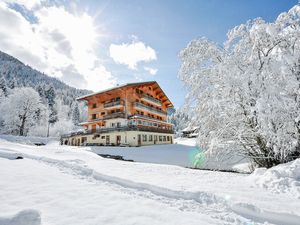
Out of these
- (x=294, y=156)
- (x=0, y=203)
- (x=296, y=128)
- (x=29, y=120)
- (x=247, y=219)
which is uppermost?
(x=29, y=120)

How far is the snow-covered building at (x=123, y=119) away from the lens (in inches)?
1289

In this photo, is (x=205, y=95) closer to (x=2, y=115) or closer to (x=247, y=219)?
(x=247, y=219)

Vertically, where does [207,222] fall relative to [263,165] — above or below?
below

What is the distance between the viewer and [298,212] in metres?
4.56

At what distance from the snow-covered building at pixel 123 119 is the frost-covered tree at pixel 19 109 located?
1460 centimetres

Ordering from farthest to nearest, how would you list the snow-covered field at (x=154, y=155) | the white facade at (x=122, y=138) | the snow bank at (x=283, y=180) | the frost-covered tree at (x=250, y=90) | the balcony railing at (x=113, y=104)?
the balcony railing at (x=113, y=104)
the white facade at (x=122, y=138)
the snow-covered field at (x=154, y=155)
the frost-covered tree at (x=250, y=90)
the snow bank at (x=283, y=180)

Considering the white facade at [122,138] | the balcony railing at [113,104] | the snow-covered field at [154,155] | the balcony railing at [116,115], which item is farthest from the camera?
the balcony railing at [113,104]

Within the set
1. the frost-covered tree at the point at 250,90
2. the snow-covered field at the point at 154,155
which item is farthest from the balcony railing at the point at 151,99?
the frost-covered tree at the point at 250,90

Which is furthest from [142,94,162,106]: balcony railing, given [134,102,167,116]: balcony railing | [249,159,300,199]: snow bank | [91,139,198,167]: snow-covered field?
[249,159,300,199]: snow bank

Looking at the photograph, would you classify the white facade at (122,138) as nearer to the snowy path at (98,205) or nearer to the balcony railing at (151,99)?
the balcony railing at (151,99)

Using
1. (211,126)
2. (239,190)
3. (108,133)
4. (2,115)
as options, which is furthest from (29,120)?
(239,190)

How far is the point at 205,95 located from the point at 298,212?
6571 mm

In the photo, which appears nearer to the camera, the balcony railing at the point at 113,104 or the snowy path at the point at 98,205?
the snowy path at the point at 98,205

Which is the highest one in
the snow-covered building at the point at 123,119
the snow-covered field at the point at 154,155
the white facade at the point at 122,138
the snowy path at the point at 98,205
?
the snow-covered building at the point at 123,119
